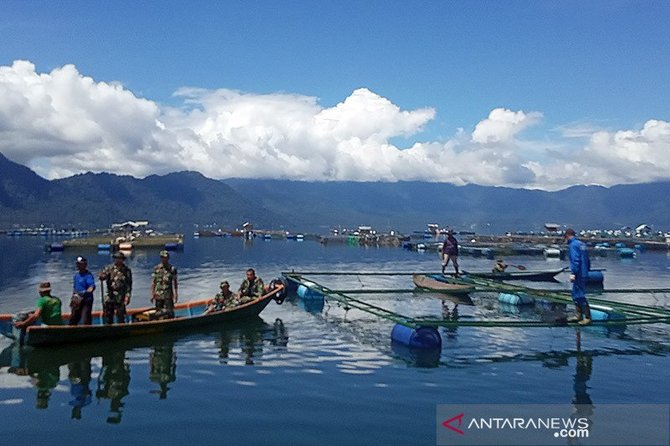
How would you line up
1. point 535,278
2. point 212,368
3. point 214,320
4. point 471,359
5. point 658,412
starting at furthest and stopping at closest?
point 535,278 → point 214,320 → point 471,359 → point 212,368 → point 658,412

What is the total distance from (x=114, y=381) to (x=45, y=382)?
186 centimetres

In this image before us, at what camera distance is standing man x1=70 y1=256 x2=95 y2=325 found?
59.6ft

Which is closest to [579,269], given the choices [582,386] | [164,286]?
[582,386]

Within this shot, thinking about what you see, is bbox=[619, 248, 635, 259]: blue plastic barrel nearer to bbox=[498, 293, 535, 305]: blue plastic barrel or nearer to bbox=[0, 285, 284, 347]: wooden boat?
bbox=[498, 293, 535, 305]: blue plastic barrel

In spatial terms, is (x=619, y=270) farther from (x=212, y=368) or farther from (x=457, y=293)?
(x=212, y=368)

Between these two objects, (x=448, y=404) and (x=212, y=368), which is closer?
(x=448, y=404)

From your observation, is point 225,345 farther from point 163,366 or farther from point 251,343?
point 163,366

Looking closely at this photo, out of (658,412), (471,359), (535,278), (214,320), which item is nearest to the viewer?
(658,412)

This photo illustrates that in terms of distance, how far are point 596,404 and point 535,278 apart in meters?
35.0

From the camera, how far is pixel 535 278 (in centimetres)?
4634

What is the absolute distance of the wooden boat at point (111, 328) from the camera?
56.5ft

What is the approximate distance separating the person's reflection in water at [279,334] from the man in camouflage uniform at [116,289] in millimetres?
5671

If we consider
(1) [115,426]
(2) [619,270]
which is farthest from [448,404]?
(2) [619,270]

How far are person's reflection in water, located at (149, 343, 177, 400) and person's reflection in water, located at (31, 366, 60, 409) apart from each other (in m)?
2.53
